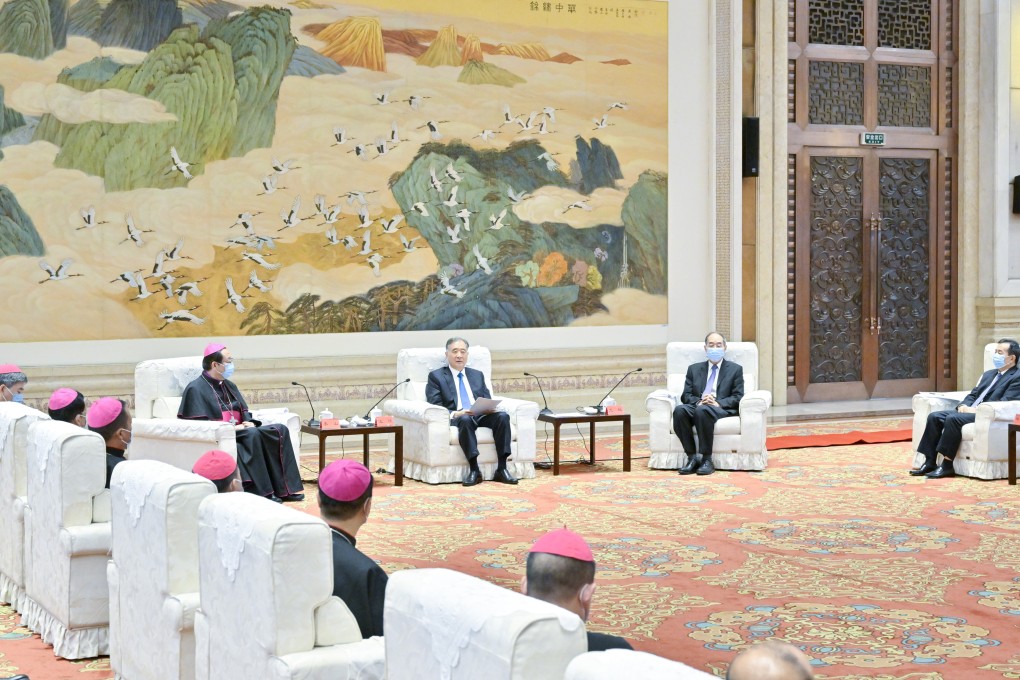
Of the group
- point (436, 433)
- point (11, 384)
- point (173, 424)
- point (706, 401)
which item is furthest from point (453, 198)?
point (11, 384)

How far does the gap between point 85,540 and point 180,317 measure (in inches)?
234

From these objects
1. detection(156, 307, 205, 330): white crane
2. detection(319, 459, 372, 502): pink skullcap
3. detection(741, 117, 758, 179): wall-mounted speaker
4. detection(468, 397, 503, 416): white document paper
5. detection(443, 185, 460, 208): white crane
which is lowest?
detection(468, 397, 503, 416): white document paper

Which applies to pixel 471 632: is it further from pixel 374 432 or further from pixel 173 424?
pixel 374 432

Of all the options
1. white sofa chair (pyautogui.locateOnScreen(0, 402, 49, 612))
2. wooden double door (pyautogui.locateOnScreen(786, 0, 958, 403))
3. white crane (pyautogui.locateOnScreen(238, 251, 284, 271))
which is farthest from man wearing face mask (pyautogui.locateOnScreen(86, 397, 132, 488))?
wooden double door (pyautogui.locateOnScreen(786, 0, 958, 403))

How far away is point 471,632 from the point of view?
268 cm

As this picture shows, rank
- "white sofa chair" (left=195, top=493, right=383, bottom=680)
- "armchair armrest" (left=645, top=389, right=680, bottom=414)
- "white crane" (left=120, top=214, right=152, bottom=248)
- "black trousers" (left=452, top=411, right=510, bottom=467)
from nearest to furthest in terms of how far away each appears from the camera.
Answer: "white sofa chair" (left=195, top=493, right=383, bottom=680)
"black trousers" (left=452, top=411, right=510, bottom=467)
"armchair armrest" (left=645, top=389, right=680, bottom=414)
"white crane" (left=120, top=214, right=152, bottom=248)

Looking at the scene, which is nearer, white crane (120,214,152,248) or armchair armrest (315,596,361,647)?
armchair armrest (315,596,361,647)

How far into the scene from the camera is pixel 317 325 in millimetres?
11672

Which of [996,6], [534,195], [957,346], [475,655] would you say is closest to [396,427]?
[534,195]

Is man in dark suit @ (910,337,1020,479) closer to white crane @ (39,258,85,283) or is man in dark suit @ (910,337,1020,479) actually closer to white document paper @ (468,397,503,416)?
white document paper @ (468,397,503,416)

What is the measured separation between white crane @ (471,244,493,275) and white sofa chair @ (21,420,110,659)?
682cm

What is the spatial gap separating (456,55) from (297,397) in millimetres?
3551

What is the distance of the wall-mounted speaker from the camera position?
13.6 m

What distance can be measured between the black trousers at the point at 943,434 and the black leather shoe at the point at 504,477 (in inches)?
128
